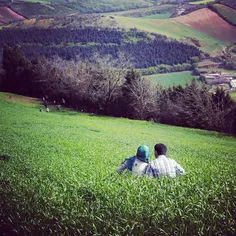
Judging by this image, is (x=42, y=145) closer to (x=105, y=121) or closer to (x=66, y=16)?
(x=105, y=121)

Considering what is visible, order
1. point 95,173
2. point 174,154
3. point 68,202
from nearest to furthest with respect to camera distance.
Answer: point 68,202, point 95,173, point 174,154

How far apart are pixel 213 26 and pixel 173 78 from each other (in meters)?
1.34

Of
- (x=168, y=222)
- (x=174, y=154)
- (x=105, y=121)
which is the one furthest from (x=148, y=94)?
(x=168, y=222)

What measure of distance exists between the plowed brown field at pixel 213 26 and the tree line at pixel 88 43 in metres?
0.69

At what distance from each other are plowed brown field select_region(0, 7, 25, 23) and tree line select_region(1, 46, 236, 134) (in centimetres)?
76

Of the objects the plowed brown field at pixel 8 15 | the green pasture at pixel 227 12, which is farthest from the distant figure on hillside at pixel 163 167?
the plowed brown field at pixel 8 15

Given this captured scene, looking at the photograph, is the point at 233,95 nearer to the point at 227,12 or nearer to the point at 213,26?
the point at 213,26

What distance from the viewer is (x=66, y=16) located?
9430mm

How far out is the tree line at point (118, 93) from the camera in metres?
6.80

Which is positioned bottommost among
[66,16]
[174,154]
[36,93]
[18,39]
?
[174,154]

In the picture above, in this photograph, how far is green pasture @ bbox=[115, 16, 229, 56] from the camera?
721cm

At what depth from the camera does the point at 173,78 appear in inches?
290

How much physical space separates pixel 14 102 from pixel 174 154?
4686 millimetres

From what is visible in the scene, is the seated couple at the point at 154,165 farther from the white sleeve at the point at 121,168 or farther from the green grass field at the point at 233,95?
the green grass field at the point at 233,95
